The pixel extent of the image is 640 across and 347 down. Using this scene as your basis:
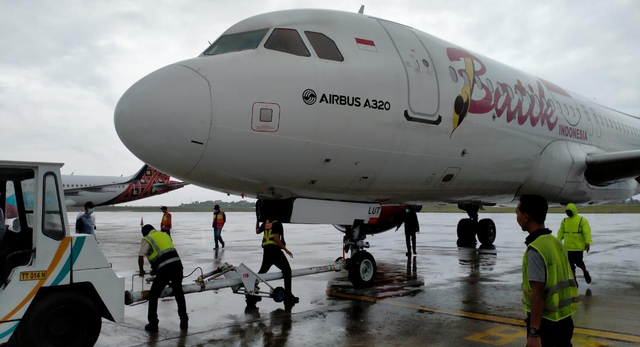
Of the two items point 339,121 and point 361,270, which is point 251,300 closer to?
point 361,270

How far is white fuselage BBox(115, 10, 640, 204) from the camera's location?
6234 mm

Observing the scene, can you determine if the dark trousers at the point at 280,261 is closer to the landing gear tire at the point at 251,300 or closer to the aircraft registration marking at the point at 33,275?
the landing gear tire at the point at 251,300

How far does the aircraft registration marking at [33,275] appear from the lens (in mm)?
5293

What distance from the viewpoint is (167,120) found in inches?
237

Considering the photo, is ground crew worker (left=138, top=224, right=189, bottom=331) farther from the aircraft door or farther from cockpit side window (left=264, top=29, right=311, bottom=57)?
the aircraft door

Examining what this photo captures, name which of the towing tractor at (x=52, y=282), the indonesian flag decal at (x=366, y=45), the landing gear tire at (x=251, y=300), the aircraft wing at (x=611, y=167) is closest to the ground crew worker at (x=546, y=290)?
the towing tractor at (x=52, y=282)

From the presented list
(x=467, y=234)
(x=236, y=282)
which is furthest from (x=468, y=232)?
(x=236, y=282)

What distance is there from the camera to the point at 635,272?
12148 millimetres

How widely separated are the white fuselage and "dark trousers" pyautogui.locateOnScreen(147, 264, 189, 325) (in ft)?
4.13

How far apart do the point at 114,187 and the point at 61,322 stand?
39024 mm

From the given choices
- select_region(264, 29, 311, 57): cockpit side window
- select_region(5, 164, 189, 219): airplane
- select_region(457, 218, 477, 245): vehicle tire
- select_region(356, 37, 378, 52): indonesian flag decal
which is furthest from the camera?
select_region(5, 164, 189, 219): airplane

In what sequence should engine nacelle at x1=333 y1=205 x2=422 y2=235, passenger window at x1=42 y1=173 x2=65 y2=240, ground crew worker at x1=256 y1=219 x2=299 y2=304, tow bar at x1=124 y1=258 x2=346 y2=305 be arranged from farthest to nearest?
engine nacelle at x1=333 y1=205 x2=422 y2=235 → ground crew worker at x1=256 y1=219 x2=299 y2=304 → tow bar at x1=124 y1=258 x2=346 y2=305 → passenger window at x1=42 y1=173 x2=65 y2=240

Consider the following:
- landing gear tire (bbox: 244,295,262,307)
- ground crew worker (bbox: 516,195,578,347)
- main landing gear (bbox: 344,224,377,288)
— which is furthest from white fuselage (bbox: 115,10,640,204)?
ground crew worker (bbox: 516,195,578,347)

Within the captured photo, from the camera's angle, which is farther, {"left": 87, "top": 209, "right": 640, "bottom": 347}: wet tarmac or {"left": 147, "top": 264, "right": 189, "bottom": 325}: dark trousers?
{"left": 147, "top": 264, "right": 189, "bottom": 325}: dark trousers
